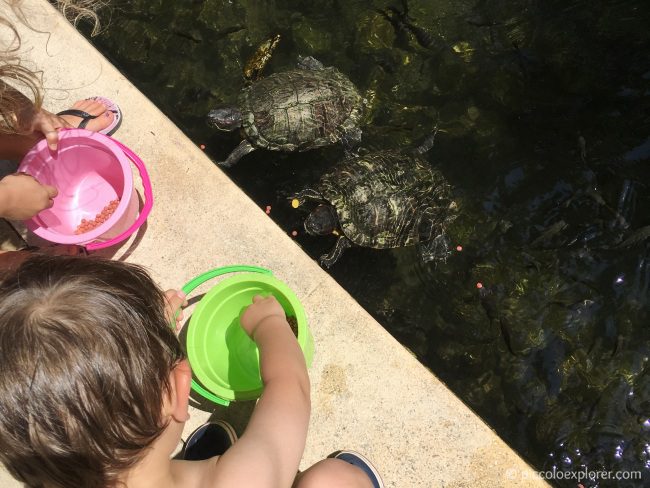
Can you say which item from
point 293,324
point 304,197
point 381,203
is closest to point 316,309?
point 293,324

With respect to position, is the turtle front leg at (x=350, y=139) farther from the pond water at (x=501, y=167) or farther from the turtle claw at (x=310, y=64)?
the turtle claw at (x=310, y=64)

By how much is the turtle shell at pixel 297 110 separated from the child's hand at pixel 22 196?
58.6 inches

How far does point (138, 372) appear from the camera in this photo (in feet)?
4.57

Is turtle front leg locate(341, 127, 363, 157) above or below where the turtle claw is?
below

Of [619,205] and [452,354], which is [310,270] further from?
[619,205]

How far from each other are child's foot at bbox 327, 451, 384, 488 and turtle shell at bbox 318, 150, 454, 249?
51.8 inches

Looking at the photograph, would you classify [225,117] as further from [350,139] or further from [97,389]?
[97,389]

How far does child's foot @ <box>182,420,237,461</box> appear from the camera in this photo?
2361 mm

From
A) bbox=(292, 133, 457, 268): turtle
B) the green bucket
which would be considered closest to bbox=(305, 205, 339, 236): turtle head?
bbox=(292, 133, 457, 268): turtle

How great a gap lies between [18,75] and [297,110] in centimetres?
163

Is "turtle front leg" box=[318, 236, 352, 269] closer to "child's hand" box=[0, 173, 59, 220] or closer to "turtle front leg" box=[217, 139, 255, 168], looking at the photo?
"turtle front leg" box=[217, 139, 255, 168]

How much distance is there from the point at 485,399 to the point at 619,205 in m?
1.73

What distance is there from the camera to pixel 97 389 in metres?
1.32

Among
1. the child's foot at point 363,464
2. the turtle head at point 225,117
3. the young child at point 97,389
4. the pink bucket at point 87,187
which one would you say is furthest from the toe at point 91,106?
the child's foot at point 363,464
